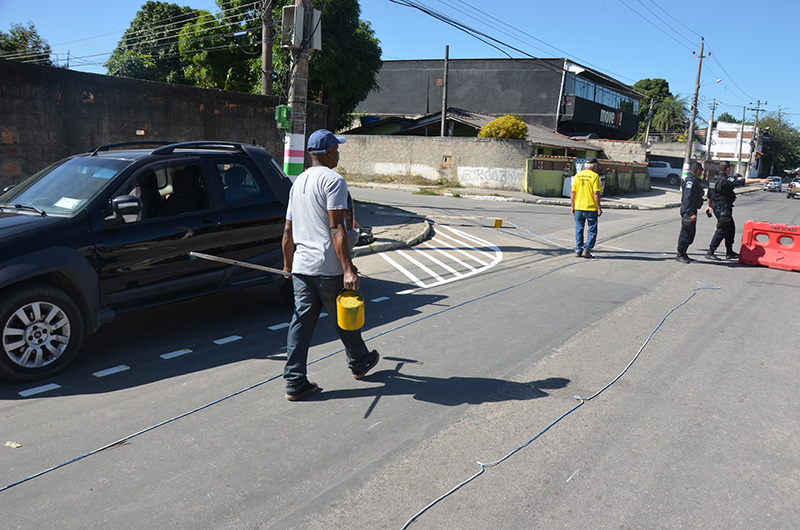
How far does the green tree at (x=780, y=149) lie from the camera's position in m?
95.9

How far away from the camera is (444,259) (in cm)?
1104

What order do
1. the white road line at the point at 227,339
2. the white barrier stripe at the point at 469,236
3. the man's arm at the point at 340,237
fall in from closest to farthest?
the man's arm at the point at 340,237 → the white road line at the point at 227,339 → the white barrier stripe at the point at 469,236

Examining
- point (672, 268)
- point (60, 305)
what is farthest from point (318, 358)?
point (672, 268)

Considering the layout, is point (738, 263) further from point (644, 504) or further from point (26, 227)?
point (26, 227)

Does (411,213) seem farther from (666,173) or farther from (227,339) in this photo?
(666,173)

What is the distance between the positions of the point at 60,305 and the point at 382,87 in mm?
50652

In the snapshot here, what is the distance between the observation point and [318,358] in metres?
5.52

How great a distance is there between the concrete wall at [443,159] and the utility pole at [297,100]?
823 inches

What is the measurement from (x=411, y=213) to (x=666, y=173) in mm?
37949

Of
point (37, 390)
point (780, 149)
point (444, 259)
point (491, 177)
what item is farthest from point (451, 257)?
point (780, 149)

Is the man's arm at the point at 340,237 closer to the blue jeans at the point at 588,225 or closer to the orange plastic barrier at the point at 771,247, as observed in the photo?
the blue jeans at the point at 588,225

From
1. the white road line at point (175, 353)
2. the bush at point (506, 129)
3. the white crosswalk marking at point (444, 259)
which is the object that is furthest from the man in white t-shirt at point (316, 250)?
the bush at point (506, 129)

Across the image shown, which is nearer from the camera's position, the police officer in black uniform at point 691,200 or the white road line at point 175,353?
the white road line at point 175,353

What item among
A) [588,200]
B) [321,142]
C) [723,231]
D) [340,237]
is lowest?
[723,231]
